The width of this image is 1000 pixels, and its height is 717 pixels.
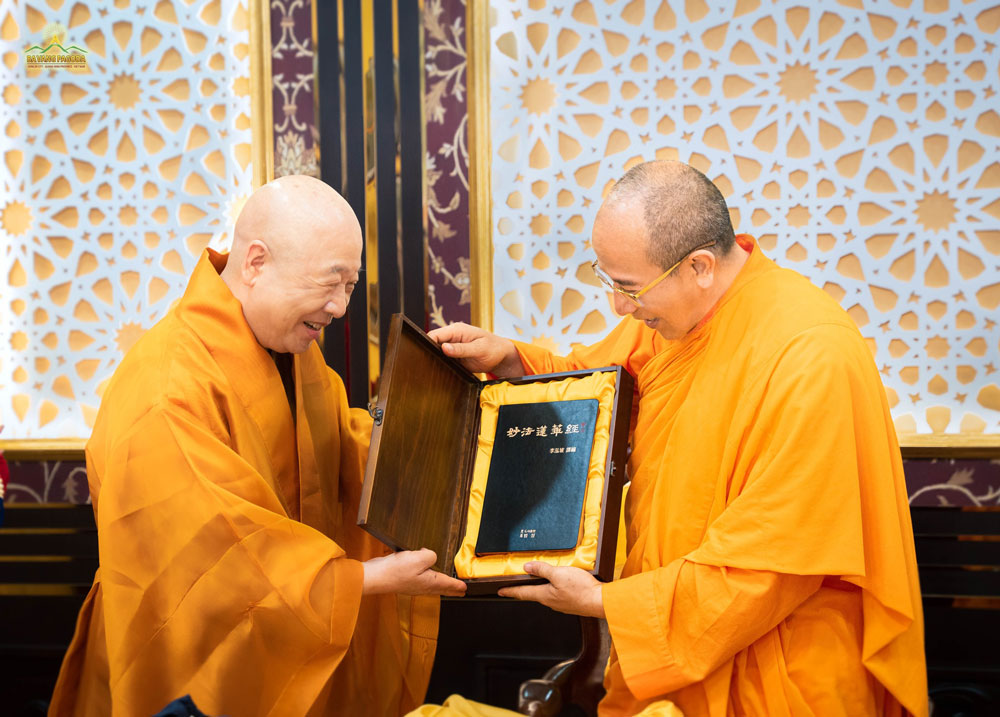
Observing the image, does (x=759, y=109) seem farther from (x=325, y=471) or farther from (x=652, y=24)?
(x=325, y=471)

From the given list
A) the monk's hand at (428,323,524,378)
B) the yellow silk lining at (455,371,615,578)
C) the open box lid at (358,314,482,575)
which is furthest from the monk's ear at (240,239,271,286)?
the yellow silk lining at (455,371,615,578)

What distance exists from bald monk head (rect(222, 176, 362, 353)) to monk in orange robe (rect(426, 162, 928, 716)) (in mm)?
617

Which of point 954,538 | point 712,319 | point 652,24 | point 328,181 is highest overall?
point 652,24

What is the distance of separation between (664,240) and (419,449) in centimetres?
75

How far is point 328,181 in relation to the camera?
3.11m

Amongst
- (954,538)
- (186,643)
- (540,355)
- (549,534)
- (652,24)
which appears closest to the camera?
(186,643)

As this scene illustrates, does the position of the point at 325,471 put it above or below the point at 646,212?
below

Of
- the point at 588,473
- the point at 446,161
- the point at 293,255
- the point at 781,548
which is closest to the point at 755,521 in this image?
the point at 781,548

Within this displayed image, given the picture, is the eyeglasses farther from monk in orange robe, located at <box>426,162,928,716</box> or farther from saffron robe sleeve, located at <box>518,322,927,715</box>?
saffron robe sleeve, located at <box>518,322,927,715</box>

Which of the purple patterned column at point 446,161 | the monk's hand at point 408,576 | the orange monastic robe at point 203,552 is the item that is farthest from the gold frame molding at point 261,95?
the monk's hand at point 408,576

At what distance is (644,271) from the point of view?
6.32 feet

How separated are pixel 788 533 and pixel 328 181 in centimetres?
213

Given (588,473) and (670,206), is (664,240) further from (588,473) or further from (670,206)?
(588,473)

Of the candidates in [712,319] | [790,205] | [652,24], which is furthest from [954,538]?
[652,24]
